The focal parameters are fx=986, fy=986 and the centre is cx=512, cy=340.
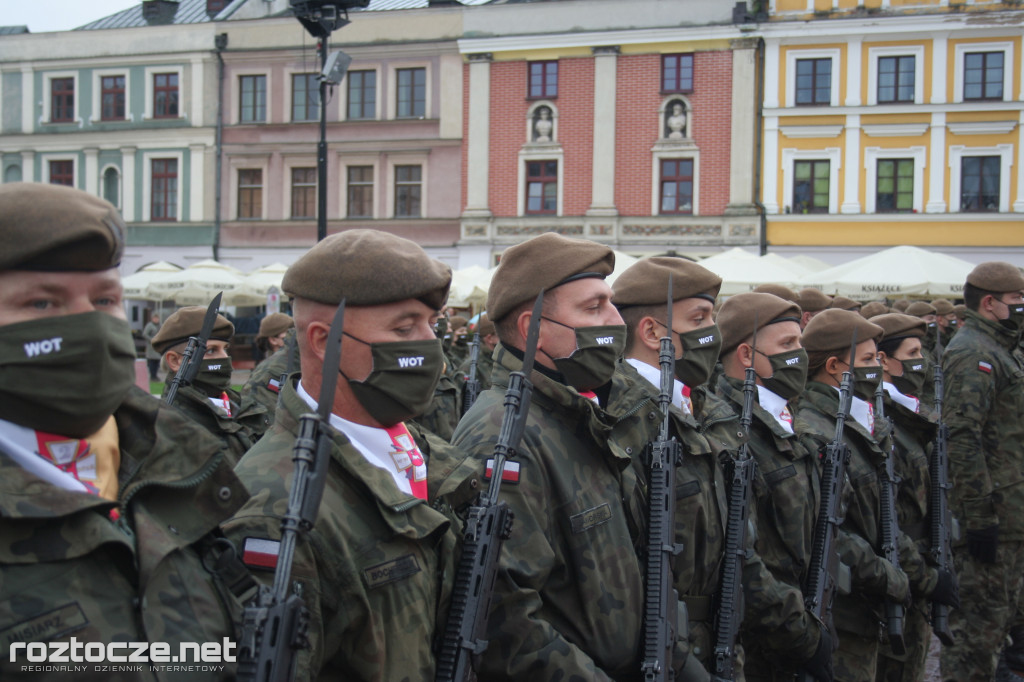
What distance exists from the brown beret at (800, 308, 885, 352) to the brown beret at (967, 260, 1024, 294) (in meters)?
2.01

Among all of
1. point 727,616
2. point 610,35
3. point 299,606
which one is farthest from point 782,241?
point 299,606

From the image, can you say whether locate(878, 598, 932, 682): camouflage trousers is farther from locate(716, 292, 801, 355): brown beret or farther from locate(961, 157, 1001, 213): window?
locate(961, 157, 1001, 213): window

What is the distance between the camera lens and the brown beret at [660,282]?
4.18m

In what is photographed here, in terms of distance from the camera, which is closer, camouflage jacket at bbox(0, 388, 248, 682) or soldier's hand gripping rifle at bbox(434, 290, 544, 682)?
camouflage jacket at bbox(0, 388, 248, 682)

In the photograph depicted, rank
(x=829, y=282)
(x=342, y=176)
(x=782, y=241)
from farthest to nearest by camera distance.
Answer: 1. (x=342, y=176)
2. (x=782, y=241)
3. (x=829, y=282)

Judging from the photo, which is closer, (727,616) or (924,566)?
(727,616)

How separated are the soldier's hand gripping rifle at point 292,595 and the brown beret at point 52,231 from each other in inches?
18.7

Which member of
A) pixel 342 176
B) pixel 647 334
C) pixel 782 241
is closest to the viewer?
pixel 647 334

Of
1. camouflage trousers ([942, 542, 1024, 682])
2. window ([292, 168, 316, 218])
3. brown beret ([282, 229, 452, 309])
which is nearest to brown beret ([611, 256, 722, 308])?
brown beret ([282, 229, 452, 309])

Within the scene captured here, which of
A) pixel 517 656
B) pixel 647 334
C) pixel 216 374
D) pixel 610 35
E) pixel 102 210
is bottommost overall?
pixel 517 656

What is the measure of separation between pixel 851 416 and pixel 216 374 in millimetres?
3815

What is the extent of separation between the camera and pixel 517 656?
2.71m

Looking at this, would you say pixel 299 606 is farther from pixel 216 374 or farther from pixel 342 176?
pixel 342 176

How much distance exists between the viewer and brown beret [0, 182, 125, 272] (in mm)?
1754
